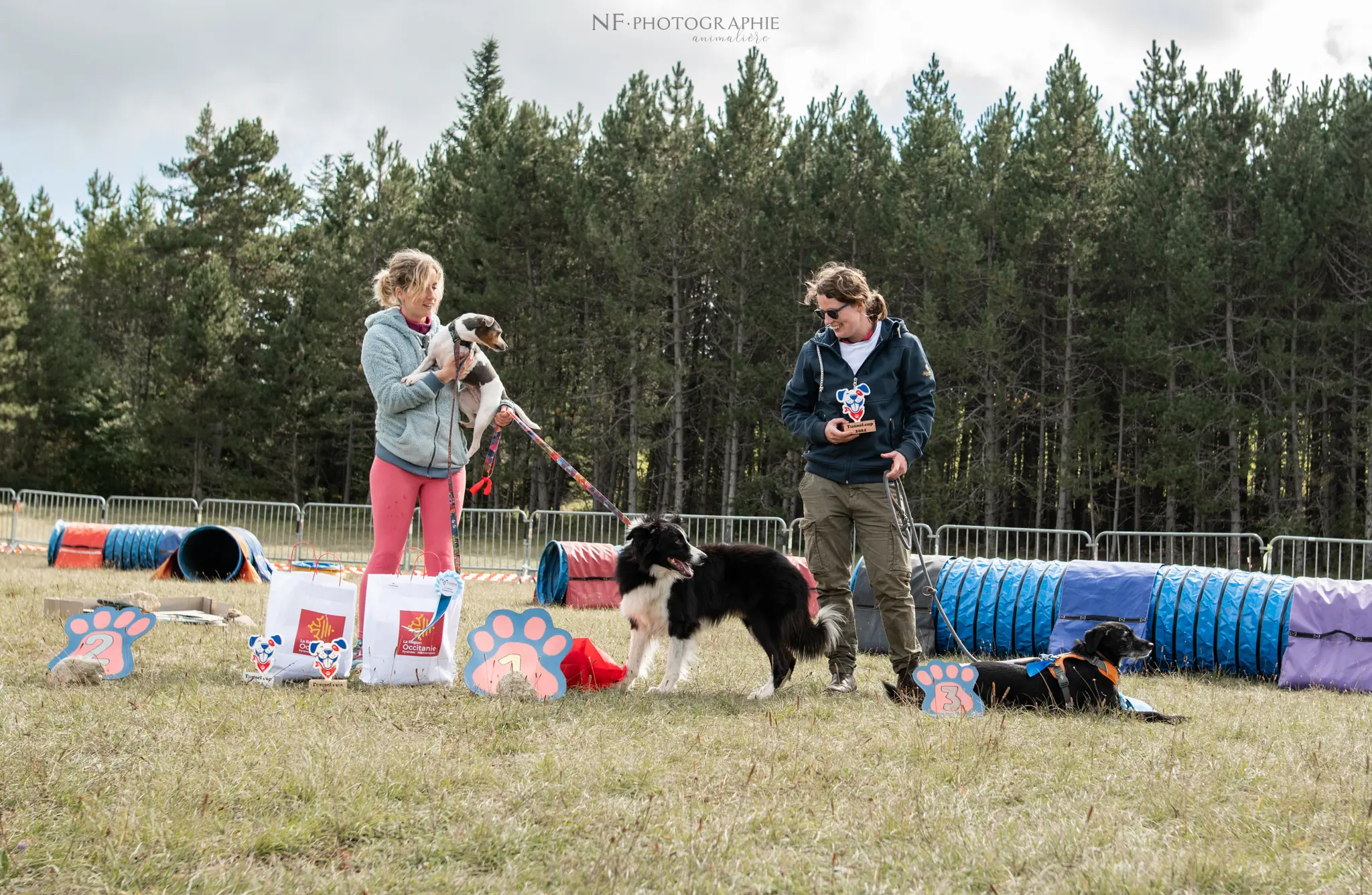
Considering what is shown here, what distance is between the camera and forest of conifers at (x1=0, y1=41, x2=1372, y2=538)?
18859 mm

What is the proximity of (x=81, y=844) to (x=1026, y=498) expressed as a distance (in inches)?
937

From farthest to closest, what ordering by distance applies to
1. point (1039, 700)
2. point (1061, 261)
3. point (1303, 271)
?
point (1061, 261), point (1303, 271), point (1039, 700)

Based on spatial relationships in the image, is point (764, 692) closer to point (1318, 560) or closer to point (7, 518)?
point (1318, 560)

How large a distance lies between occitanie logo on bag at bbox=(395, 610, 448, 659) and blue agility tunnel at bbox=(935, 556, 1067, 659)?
11.5ft

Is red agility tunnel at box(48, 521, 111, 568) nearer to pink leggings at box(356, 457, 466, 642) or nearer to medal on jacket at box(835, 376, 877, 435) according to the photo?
pink leggings at box(356, 457, 466, 642)

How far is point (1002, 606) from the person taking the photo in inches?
262

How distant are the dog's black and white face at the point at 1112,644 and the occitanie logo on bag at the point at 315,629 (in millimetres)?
3312

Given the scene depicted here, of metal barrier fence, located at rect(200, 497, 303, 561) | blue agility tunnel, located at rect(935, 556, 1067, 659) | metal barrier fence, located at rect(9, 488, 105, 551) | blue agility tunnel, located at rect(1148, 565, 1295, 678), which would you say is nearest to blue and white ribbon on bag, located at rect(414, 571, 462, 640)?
blue agility tunnel, located at rect(935, 556, 1067, 659)

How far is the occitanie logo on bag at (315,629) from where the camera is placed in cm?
438

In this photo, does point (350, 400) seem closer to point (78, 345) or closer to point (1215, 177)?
point (78, 345)

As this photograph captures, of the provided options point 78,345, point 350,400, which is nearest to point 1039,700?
point 350,400

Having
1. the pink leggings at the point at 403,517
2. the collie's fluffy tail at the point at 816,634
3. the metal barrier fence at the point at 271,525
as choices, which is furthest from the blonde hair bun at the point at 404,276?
the metal barrier fence at the point at 271,525

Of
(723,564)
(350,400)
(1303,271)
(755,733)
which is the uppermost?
(1303,271)

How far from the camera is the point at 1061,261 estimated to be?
20.2 meters
